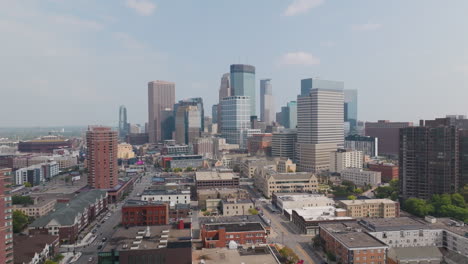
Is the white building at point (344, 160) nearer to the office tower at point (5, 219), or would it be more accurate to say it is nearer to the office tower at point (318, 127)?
the office tower at point (318, 127)

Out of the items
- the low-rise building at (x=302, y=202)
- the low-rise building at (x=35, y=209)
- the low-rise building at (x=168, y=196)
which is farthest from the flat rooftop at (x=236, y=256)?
the low-rise building at (x=35, y=209)

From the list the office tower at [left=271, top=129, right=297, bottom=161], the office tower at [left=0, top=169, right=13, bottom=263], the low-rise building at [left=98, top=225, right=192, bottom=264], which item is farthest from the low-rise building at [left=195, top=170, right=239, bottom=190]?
the office tower at [left=271, top=129, right=297, bottom=161]

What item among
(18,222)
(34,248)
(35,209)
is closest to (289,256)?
(34,248)

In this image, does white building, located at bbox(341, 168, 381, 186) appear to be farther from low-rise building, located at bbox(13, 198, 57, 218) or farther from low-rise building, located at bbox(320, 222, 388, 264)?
low-rise building, located at bbox(13, 198, 57, 218)

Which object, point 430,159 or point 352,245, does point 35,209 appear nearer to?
point 352,245

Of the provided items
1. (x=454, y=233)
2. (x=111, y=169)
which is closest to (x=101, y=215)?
(x=111, y=169)

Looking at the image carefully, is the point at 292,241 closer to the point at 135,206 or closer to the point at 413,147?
the point at 135,206
